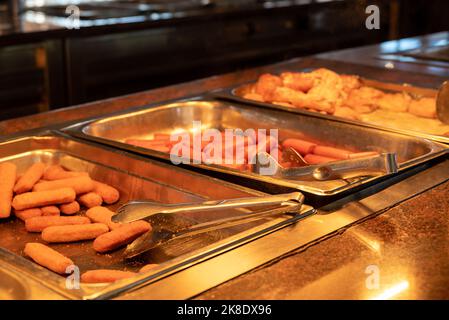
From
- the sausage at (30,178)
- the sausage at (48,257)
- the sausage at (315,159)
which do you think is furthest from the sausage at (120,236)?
the sausage at (315,159)

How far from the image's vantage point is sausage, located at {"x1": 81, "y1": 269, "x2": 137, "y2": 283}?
1255mm

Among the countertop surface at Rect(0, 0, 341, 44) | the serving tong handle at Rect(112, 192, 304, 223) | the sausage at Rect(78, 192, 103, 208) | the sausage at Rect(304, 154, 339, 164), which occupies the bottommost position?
the sausage at Rect(78, 192, 103, 208)

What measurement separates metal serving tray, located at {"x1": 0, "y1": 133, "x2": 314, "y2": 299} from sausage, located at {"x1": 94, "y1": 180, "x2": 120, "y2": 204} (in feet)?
0.05

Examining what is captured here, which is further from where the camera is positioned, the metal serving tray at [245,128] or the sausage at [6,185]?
the metal serving tray at [245,128]

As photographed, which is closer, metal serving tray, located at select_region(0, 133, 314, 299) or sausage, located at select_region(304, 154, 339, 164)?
metal serving tray, located at select_region(0, 133, 314, 299)

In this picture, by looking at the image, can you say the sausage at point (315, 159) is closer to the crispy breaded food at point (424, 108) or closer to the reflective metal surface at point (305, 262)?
the reflective metal surface at point (305, 262)

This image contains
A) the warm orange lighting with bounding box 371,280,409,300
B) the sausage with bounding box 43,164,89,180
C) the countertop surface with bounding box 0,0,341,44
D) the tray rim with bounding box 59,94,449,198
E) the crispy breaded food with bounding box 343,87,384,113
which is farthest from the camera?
the countertop surface with bounding box 0,0,341,44

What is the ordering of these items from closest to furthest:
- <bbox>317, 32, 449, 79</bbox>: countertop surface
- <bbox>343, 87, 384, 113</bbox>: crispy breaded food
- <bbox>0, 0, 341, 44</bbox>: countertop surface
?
<bbox>343, 87, 384, 113</bbox>: crispy breaded food, <bbox>317, 32, 449, 79</bbox>: countertop surface, <bbox>0, 0, 341, 44</bbox>: countertop surface

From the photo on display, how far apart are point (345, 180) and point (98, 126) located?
81 centimetres

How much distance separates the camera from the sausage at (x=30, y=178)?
1.71 metres

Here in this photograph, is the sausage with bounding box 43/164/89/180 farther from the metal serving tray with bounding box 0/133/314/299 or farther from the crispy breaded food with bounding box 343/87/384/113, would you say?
the crispy breaded food with bounding box 343/87/384/113

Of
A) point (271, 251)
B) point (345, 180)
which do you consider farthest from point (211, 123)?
point (271, 251)

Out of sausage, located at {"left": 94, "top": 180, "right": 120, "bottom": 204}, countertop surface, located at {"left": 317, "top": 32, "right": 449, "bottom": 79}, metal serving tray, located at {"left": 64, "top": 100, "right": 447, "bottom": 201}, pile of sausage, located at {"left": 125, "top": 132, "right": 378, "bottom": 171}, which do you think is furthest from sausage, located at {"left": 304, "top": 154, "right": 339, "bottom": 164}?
countertop surface, located at {"left": 317, "top": 32, "right": 449, "bottom": 79}

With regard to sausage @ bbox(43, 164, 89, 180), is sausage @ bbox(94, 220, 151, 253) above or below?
below
